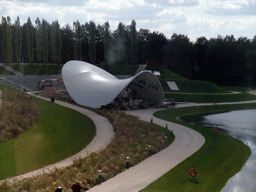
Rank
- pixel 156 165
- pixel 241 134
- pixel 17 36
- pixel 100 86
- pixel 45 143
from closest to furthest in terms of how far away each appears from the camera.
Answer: pixel 156 165 → pixel 45 143 → pixel 241 134 → pixel 100 86 → pixel 17 36

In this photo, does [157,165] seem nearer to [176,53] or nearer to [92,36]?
[92,36]

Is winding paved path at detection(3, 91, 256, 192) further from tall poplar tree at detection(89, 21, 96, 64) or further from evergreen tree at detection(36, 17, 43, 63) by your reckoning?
tall poplar tree at detection(89, 21, 96, 64)

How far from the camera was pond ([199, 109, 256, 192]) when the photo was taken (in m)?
15.1

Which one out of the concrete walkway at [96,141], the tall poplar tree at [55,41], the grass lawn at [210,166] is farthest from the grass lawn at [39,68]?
the grass lawn at [210,166]

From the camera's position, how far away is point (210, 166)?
1794 cm

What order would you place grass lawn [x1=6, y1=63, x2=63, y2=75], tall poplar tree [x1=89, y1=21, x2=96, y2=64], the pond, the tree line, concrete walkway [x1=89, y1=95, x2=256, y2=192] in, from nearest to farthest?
concrete walkway [x1=89, y1=95, x2=256, y2=192], the pond, grass lawn [x1=6, y1=63, x2=63, y2=75], tall poplar tree [x1=89, y1=21, x2=96, y2=64], the tree line

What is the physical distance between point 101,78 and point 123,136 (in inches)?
806

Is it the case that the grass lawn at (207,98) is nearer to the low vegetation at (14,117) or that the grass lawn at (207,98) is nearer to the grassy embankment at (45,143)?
the grassy embankment at (45,143)

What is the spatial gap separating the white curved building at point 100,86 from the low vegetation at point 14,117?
9762 millimetres

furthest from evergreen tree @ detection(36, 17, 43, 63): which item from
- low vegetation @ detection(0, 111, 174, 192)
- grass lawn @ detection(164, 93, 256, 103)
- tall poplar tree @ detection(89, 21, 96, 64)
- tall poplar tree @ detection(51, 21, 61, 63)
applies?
low vegetation @ detection(0, 111, 174, 192)

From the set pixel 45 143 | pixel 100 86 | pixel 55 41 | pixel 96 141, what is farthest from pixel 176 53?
pixel 45 143

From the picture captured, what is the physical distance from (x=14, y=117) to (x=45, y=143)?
4.91 m

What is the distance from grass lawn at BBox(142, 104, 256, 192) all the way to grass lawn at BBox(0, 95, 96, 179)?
7.00m

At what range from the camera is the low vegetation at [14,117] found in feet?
70.4
